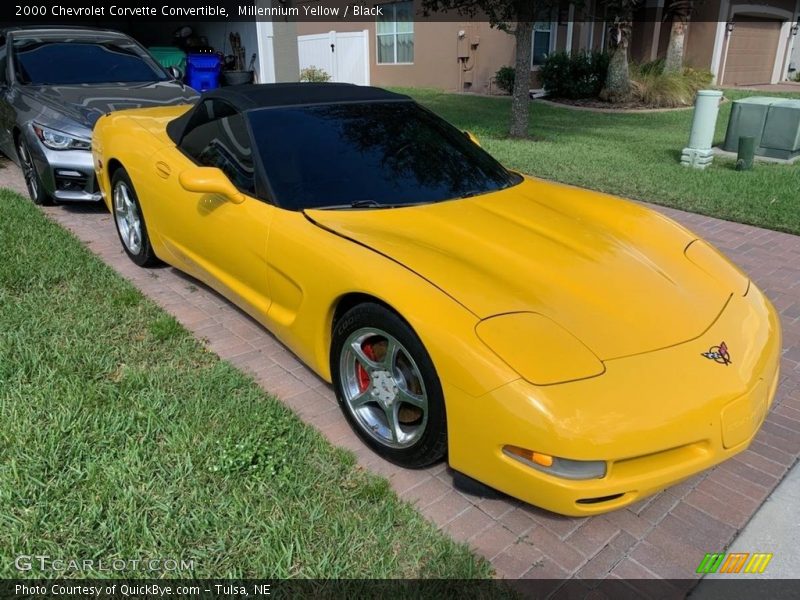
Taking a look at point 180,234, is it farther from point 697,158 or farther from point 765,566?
point 697,158

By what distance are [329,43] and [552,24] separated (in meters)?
8.10

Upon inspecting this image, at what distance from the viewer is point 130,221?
4672mm

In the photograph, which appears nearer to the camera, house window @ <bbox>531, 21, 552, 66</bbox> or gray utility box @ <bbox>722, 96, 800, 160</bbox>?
gray utility box @ <bbox>722, 96, 800, 160</bbox>

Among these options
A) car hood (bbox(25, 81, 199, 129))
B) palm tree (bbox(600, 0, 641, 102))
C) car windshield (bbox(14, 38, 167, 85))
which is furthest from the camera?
palm tree (bbox(600, 0, 641, 102))

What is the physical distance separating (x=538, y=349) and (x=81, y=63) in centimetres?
689

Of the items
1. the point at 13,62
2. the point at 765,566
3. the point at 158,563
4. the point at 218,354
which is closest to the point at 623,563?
the point at 765,566

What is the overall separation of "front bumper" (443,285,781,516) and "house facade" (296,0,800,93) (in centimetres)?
1766

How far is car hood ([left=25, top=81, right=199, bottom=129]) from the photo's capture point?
5.90m

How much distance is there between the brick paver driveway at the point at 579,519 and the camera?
2266 mm

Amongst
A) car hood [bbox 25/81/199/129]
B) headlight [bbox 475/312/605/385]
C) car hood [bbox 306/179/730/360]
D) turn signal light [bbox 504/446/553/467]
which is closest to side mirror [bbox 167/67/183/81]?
car hood [bbox 25/81/199/129]

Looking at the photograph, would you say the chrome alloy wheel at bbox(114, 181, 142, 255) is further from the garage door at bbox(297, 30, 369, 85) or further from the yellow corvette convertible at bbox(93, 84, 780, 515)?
the garage door at bbox(297, 30, 369, 85)

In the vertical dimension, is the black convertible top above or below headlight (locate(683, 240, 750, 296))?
above

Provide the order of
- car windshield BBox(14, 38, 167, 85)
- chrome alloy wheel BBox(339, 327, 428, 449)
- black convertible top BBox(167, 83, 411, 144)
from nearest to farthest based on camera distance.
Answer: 1. chrome alloy wheel BBox(339, 327, 428, 449)
2. black convertible top BBox(167, 83, 411, 144)
3. car windshield BBox(14, 38, 167, 85)

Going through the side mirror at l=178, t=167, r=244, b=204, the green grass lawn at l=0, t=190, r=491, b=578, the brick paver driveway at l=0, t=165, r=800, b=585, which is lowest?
the brick paver driveway at l=0, t=165, r=800, b=585
